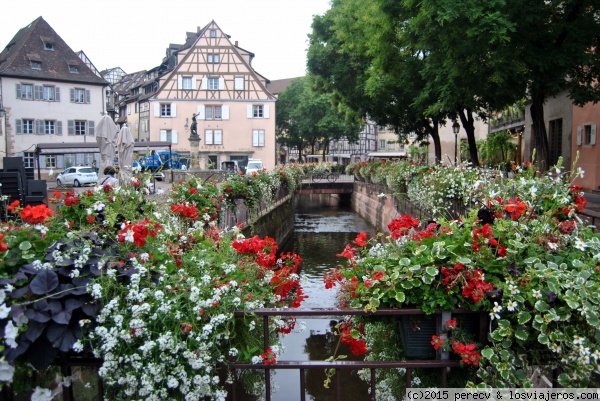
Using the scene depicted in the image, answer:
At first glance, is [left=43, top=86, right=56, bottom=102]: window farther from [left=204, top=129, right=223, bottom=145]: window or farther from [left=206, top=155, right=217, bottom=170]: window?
[left=204, top=129, right=223, bottom=145]: window

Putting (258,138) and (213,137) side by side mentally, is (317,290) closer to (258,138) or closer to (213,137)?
(258,138)

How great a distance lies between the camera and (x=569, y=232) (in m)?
3.71

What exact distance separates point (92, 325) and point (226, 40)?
51153mm

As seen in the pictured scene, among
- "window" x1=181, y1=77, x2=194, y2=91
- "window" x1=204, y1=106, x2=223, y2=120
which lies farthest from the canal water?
"window" x1=181, y1=77, x2=194, y2=91

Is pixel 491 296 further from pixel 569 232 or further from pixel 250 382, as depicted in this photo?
pixel 250 382

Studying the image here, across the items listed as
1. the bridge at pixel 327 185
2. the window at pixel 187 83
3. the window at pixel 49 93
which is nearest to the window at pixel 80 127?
the window at pixel 49 93

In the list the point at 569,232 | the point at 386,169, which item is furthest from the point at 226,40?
the point at 569,232

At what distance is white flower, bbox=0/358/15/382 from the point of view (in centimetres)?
250

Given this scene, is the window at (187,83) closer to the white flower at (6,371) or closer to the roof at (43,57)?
the roof at (43,57)

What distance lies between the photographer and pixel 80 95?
152ft

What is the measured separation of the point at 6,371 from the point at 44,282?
1.34 ft

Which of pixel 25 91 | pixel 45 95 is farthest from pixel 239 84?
pixel 25 91

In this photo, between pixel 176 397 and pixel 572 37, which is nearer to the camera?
pixel 176 397

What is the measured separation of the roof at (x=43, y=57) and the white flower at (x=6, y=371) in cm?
4522
